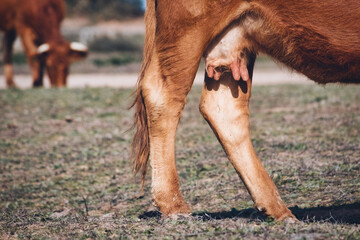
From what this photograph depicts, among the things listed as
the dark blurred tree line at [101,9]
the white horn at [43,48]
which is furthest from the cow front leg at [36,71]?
the dark blurred tree line at [101,9]

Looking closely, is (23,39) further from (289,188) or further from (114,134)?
(289,188)

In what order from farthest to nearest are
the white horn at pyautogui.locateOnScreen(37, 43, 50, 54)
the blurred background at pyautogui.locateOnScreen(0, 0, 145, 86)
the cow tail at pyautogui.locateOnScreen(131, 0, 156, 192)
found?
the blurred background at pyautogui.locateOnScreen(0, 0, 145, 86) < the white horn at pyautogui.locateOnScreen(37, 43, 50, 54) < the cow tail at pyautogui.locateOnScreen(131, 0, 156, 192)

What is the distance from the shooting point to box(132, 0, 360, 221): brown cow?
349cm

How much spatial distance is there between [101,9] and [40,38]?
30.2m

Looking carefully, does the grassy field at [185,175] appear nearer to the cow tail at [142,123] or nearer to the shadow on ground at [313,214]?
the shadow on ground at [313,214]

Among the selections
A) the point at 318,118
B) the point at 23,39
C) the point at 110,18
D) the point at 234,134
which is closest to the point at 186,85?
the point at 234,134

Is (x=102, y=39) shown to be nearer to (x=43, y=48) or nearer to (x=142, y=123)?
(x=43, y=48)

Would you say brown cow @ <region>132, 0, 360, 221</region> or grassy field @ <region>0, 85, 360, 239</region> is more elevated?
brown cow @ <region>132, 0, 360, 221</region>

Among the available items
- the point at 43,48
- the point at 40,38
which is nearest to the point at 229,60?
the point at 43,48

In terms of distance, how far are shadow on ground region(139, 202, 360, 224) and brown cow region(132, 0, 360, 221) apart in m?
0.22

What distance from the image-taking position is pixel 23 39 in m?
13.5

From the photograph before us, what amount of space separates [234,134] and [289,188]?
3.11 feet

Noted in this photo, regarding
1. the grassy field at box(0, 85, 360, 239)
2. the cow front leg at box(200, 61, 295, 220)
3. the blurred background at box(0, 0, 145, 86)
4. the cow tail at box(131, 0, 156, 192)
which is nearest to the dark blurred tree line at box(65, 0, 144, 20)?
the blurred background at box(0, 0, 145, 86)

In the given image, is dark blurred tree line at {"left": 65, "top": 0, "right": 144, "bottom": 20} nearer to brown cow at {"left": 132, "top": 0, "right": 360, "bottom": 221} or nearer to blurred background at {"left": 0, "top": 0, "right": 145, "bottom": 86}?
blurred background at {"left": 0, "top": 0, "right": 145, "bottom": 86}
